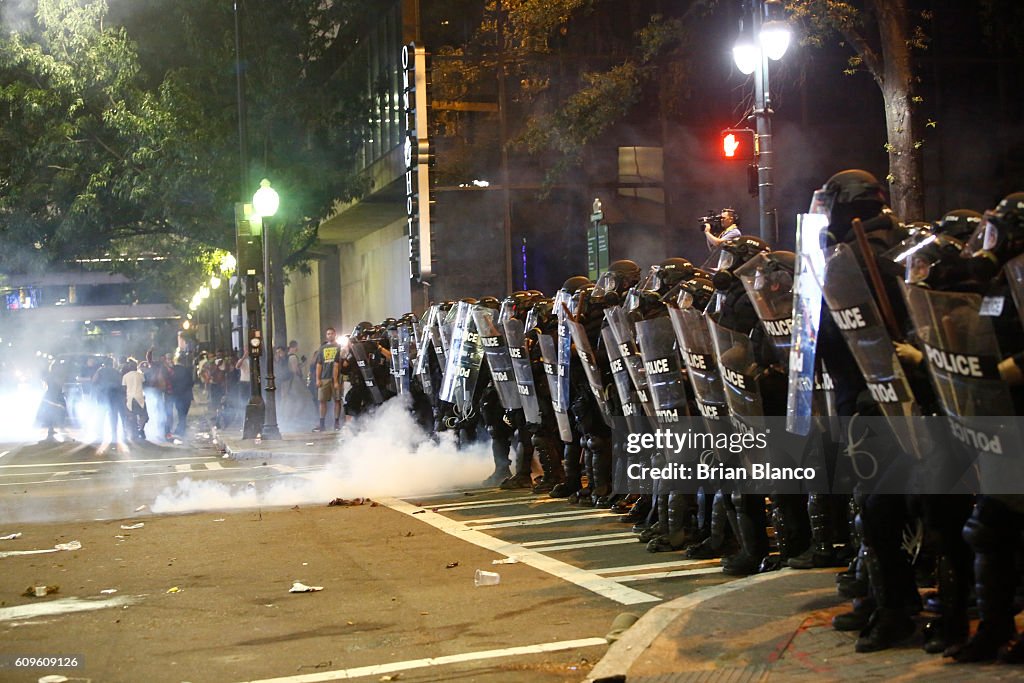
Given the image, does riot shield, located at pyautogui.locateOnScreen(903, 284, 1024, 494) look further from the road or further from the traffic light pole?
the traffic light pole

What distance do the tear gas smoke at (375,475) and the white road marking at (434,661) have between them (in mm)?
6883

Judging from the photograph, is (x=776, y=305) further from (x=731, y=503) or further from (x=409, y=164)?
(x=409, y=164)

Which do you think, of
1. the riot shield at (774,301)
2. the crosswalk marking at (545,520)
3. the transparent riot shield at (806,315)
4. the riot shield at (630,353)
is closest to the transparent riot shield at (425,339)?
the crosswalk marking at (545,520)

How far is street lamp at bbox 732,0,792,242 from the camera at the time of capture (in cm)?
1349

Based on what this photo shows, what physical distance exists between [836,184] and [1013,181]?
2043 centimetres

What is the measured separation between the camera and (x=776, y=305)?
723cm

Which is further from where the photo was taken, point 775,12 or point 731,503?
point 775,12

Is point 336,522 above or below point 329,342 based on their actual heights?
below

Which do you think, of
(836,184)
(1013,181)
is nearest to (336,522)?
(836,184)

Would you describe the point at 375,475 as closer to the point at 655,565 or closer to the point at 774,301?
the point at 655,565

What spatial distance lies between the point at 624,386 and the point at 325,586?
2.90 metres

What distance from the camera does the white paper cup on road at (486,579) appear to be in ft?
27.1

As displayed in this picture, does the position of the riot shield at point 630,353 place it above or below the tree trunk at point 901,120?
below

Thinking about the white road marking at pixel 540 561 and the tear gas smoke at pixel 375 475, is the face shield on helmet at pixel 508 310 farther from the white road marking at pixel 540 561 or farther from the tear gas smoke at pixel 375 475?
the tear gas smoke at pixel 375 475
